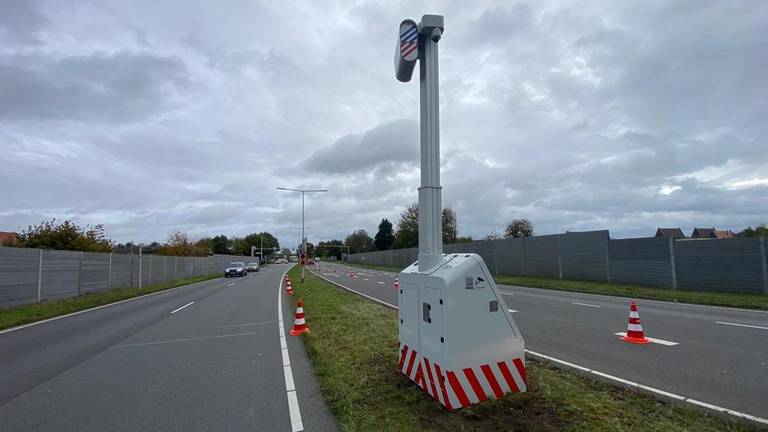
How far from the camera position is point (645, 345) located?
26.7 feet

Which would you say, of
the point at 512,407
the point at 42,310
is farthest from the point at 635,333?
the point at 42,310

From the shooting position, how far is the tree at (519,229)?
85625mm

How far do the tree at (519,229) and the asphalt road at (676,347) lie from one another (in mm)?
73551

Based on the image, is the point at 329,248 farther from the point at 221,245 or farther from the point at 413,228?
the point at 413,228

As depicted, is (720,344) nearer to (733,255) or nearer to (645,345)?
(645,345)

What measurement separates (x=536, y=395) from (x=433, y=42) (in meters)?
4.53

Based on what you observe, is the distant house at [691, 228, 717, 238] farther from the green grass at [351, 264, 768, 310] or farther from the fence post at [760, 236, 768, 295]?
the fence post at [760, 236, 768, 295]

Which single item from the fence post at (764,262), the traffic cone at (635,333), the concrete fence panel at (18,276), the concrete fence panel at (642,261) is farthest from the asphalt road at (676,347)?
the concrete fence panel at (18,276)

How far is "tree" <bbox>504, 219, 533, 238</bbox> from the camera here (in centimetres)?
8562

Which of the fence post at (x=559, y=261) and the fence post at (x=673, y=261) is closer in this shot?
the fence post at (x=673, y=261)

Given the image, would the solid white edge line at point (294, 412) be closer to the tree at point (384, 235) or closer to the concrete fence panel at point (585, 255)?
the concrete fence panel at point (585, 255)

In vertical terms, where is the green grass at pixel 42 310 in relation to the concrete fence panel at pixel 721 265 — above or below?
below

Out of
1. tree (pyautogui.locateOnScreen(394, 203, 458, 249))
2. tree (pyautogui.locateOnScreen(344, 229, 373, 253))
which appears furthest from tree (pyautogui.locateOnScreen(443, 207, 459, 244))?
tree (pyautogui.locateOnScreen(344, 229, 373, 253))

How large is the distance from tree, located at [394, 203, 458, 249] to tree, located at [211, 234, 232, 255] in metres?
69.8
